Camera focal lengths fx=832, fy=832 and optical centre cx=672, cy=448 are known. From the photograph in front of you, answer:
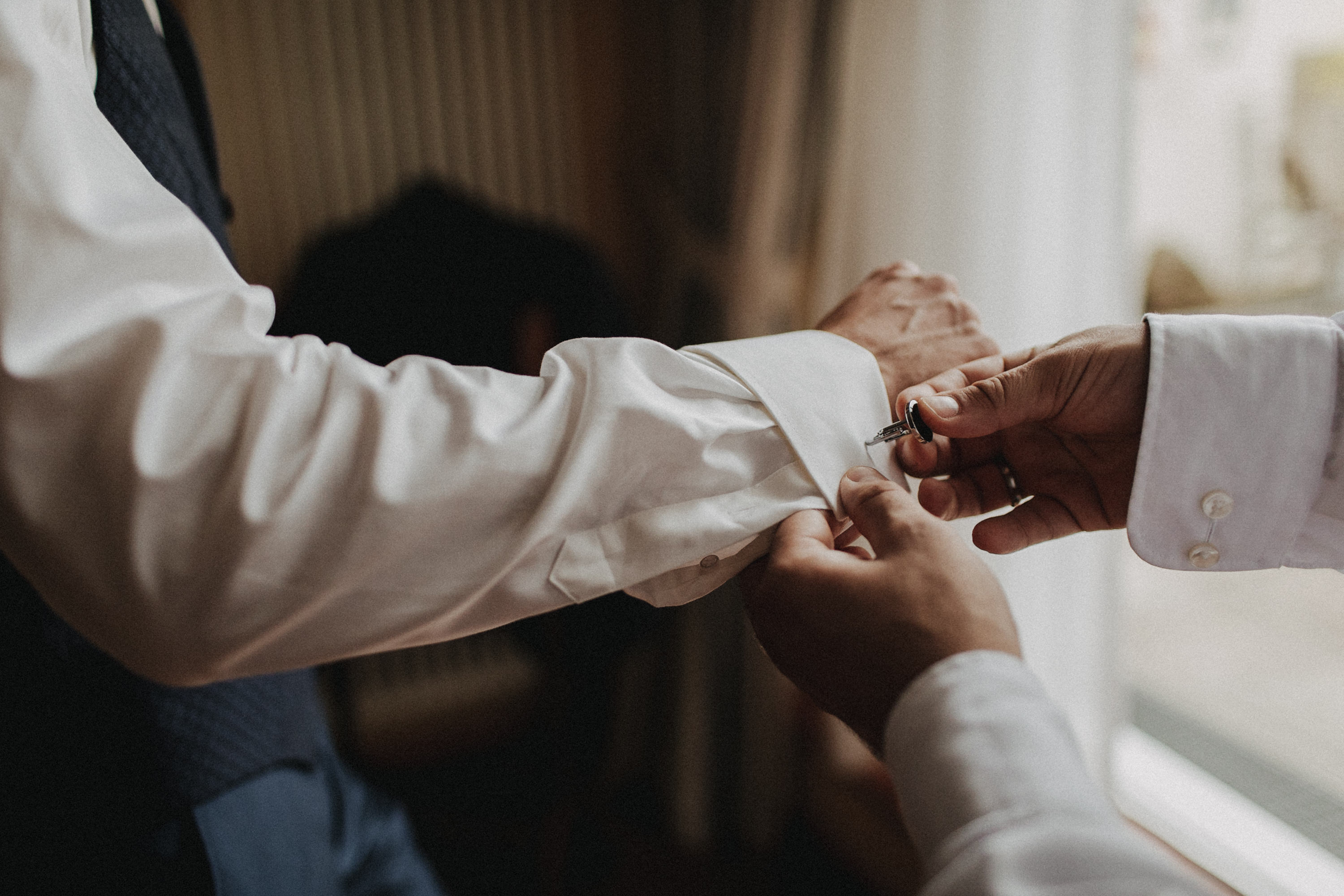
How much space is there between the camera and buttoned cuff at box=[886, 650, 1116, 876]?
0.40 metres

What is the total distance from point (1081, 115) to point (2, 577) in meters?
1.25

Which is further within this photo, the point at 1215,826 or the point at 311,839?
the point at 1215,826

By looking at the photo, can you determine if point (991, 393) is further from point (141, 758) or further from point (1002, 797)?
point (141, 758)

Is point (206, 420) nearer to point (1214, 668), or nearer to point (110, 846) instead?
point (110, 846)

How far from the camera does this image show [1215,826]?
3.95ft

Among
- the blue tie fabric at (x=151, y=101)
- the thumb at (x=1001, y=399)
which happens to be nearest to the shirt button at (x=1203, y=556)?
the thumb at (x=1001, y=399)

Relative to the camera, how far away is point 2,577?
Answer: 682 mm

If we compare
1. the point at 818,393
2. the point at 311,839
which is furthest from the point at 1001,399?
the point at 311,839

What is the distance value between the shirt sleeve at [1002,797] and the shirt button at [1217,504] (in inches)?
12.8

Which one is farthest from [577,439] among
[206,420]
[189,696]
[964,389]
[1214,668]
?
[1214,668]

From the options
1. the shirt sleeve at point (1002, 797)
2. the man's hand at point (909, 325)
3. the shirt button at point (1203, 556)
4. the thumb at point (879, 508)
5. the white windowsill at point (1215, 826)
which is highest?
the man's hand at point (909, 325)

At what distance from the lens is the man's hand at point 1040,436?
672mm

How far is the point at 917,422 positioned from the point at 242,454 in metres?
0.48

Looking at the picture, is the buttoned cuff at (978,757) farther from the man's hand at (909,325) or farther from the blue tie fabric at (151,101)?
the blue tie fabric at (151,101)
